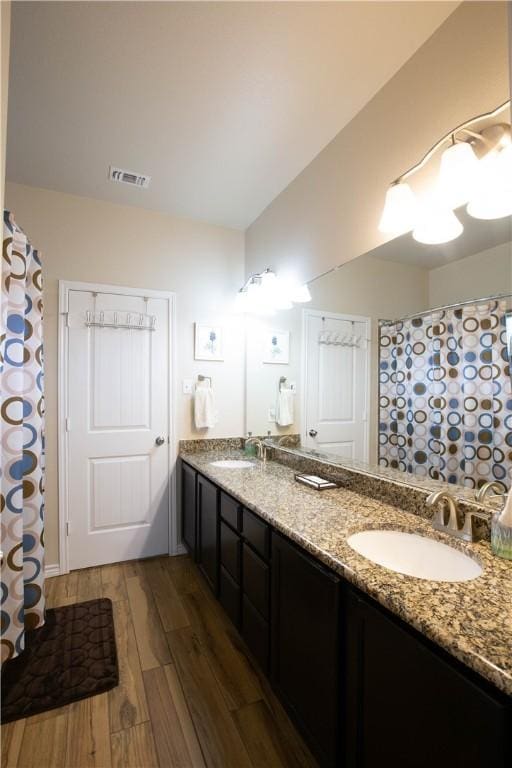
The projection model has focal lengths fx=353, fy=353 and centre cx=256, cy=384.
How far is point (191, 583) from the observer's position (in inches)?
94.0

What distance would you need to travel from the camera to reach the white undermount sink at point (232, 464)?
2.41m

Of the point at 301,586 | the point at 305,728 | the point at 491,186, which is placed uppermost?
the point at 491,186

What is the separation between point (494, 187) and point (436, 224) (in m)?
0.22

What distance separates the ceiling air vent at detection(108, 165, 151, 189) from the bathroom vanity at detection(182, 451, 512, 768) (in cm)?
209

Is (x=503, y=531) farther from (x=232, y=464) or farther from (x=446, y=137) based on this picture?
(x=232, y=464)

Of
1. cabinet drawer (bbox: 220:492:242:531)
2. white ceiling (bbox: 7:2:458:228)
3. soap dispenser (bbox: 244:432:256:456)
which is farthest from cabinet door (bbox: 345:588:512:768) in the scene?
white ceiling (bbox: 7:2:458:228)

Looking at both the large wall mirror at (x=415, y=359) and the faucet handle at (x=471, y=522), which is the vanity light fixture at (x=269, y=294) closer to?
the large wall mirror at (x=415, y=359)

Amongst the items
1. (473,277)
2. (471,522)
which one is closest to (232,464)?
(471,522)

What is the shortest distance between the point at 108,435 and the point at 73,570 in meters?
0.98

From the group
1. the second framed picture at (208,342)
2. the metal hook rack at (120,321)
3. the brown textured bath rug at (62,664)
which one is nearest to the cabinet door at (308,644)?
the brown textured bath rug at (62,664)

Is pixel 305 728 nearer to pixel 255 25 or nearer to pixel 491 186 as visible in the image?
pixel 491 186

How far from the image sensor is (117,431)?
Answer: 2648mm

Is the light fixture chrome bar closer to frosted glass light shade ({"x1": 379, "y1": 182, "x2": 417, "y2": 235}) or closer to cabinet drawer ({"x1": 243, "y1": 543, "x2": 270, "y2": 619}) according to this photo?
frosted glass light shade ({"x1": 379, "y1": 182, "x2": 417, "y2": 235})

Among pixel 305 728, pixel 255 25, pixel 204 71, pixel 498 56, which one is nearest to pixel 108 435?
pixel 305 728
